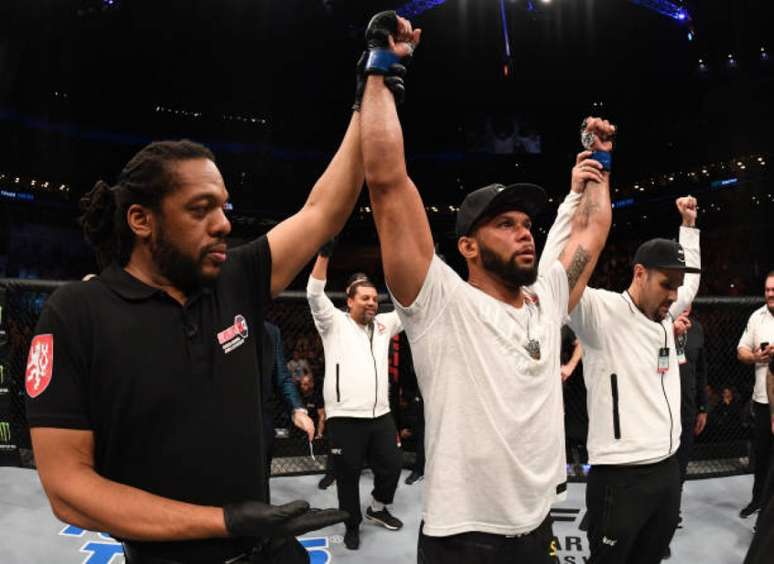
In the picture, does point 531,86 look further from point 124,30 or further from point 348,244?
point 124,30

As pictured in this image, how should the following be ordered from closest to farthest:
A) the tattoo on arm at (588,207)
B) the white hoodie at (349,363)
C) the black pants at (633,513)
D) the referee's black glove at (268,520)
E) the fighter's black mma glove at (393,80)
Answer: the referee's black glove at (268,520)
the fighter's black mma glove at (393,80)
the tattoo on arm at (588,207)
the black pants at (633,513)
the white hoodie at (349,363)

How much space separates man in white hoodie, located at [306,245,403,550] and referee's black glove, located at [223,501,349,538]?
2.78m

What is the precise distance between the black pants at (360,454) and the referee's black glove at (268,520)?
114 inches

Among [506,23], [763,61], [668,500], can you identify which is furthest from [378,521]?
[763,61]

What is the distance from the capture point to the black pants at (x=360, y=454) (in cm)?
389

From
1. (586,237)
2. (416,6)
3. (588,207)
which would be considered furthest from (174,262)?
(416,6)

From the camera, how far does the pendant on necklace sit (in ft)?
5.64

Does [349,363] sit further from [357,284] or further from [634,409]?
[634,409]

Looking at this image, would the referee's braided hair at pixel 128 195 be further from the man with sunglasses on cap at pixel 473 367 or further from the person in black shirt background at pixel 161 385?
the man with sunglasses on cap at pixel 473 367

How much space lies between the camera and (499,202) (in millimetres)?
1809

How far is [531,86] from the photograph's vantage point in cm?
1340

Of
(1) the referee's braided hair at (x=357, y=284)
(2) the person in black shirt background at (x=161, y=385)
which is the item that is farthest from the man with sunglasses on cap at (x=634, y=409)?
(1) the referee's braided hair at (x=357, y=284)

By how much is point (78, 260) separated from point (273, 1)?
21.7 feet

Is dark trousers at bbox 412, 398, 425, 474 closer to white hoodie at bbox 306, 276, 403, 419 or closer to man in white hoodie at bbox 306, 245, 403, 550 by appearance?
man in white hoodie at bbox 306, 245, 403, 550
